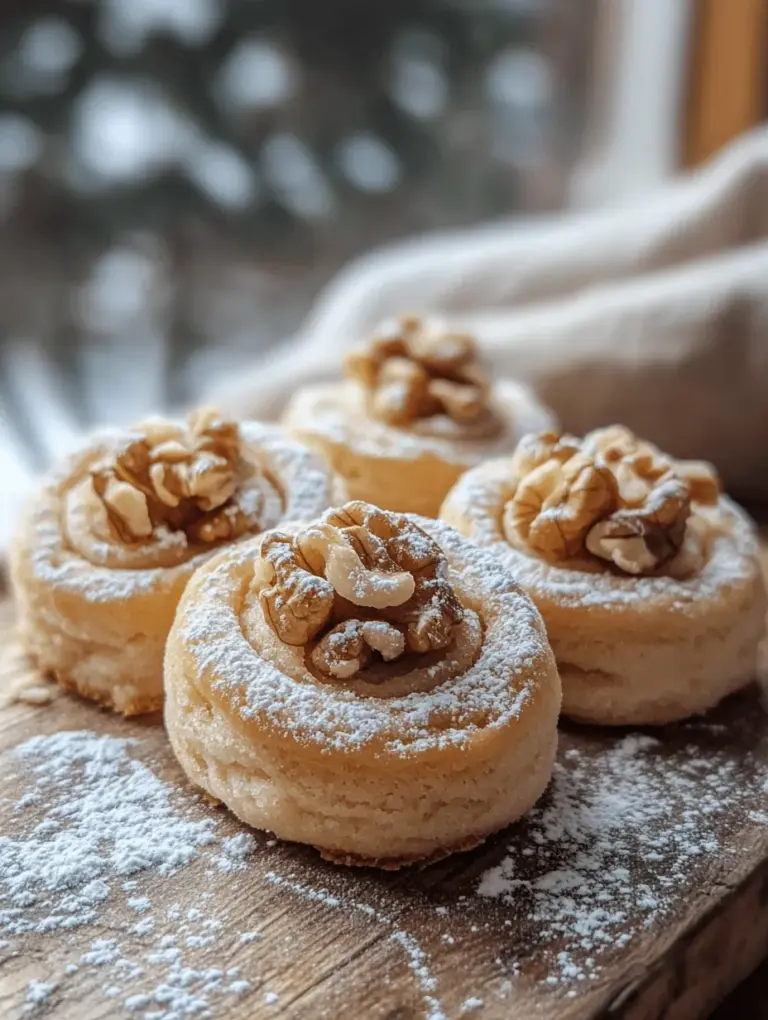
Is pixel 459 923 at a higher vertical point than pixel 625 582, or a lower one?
lower

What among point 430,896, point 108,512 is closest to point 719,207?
point 108,512

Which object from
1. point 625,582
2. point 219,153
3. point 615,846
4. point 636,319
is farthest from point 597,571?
point 219,153

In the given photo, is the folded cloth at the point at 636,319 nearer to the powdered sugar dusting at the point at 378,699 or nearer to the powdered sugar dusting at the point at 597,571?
the powdered sugar dusting at the point at 597,571

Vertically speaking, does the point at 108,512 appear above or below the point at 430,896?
above

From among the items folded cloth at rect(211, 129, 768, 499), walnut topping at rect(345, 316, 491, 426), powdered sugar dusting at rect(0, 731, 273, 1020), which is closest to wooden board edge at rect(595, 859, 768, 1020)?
powdered sugar dusting at rect(0, 731, 273, 1020)

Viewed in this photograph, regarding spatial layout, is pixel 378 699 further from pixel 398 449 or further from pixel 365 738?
pixel 398 449

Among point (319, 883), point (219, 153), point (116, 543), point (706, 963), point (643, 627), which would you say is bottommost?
point (706, 963)

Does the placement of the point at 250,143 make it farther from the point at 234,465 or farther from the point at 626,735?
the point at 626,735

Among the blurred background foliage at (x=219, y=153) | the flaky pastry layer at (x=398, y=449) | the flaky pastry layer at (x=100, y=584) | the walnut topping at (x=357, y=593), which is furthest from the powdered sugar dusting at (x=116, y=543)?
the blurred background foliage at (x=219, y=153)
